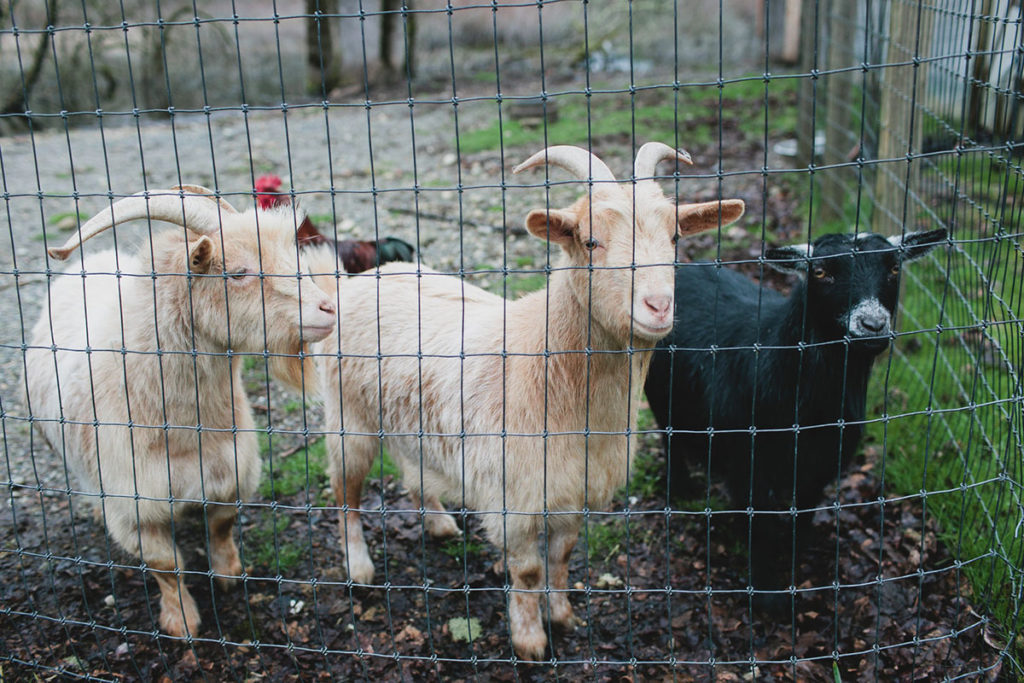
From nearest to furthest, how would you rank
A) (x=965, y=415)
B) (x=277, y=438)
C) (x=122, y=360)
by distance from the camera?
(x=122, y=360) → (x=965, y=415) → (x=277, y=438)

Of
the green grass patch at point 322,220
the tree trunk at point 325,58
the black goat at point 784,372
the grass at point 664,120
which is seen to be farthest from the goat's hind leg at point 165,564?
the tree trunk at point 325,58

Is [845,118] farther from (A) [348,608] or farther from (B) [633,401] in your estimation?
(A) [348,608]

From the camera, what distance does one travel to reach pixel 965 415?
16.8ft

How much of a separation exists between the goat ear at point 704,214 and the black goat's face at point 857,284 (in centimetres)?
39

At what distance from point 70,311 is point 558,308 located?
2439 mm

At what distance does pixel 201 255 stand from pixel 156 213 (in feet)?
0.74

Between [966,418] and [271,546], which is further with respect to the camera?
[966,418]

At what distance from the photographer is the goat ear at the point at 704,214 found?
10.8ft

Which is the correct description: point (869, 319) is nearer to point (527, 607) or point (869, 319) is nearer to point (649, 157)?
point (649, 157)

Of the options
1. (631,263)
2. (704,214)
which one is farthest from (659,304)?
(704,214)

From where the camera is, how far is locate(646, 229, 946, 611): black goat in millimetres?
3754

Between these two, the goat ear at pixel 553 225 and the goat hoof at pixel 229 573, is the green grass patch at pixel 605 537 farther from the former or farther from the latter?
→ the goat ear at pixel 553 225

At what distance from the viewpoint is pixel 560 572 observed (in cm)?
408

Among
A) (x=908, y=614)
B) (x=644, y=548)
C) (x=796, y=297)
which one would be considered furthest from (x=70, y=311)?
(x=908, y=614)
